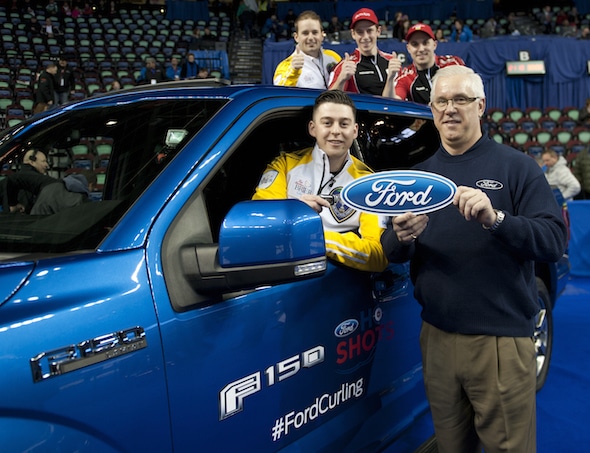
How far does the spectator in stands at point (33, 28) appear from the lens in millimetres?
18183

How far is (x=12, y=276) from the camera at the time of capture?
1130mm

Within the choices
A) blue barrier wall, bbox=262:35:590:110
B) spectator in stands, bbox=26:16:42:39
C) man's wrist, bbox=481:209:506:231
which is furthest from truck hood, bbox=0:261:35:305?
spectator in stands, bbox=26:16:42:39

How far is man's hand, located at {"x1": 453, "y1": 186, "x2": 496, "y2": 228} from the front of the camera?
145 centimetres

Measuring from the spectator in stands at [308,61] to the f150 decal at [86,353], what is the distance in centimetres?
229

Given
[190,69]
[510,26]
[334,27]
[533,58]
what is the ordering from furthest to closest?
[510,26] → [334,27] → [533,58] → [190,69]

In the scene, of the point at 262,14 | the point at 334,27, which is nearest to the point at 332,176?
the point at 334,27

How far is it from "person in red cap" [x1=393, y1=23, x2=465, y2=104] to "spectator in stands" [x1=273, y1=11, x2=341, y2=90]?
0.62m

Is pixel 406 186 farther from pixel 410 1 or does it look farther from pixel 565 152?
pixel 410 1

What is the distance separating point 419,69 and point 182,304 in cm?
312

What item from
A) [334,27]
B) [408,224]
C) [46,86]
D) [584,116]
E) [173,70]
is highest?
[334,27]

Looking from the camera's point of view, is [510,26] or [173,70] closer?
[173,70]

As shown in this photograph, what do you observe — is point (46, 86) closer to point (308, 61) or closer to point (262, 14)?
point (308, 61)

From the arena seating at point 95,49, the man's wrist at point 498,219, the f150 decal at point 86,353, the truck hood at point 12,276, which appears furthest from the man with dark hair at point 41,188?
the arena seating at point 95,49

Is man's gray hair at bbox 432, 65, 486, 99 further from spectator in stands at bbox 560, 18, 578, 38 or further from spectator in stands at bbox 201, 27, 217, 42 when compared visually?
spectator in stands at bbox 560, 18, 578, 38
